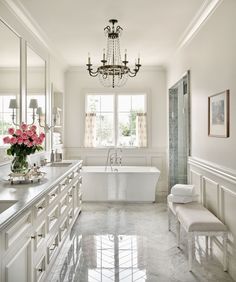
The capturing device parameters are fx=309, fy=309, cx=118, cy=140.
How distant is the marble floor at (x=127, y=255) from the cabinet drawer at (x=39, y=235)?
53 cm

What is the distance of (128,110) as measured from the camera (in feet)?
22.3

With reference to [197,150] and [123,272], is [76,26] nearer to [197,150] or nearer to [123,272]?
[197,150]

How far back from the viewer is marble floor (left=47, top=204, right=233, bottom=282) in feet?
9.55

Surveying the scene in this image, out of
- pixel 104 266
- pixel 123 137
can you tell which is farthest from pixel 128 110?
pixel 104 266

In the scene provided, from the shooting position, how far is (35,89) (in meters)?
4.33

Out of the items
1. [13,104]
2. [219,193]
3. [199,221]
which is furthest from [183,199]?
[13,104]

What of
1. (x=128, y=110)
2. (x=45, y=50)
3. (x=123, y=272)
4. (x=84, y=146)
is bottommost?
(x=123, y=272)

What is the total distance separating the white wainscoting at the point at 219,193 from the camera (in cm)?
289

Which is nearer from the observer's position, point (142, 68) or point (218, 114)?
point (218, 114)

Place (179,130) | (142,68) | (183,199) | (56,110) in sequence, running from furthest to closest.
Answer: (142,68)
(56,110)
(179,130)
(183,199)

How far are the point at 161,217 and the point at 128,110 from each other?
269 cm

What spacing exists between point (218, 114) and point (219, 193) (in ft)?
2.75

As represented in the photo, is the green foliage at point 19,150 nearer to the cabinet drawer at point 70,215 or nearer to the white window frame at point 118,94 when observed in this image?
the cabinet drawer at point 70,215

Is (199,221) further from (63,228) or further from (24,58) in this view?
(24,58)
